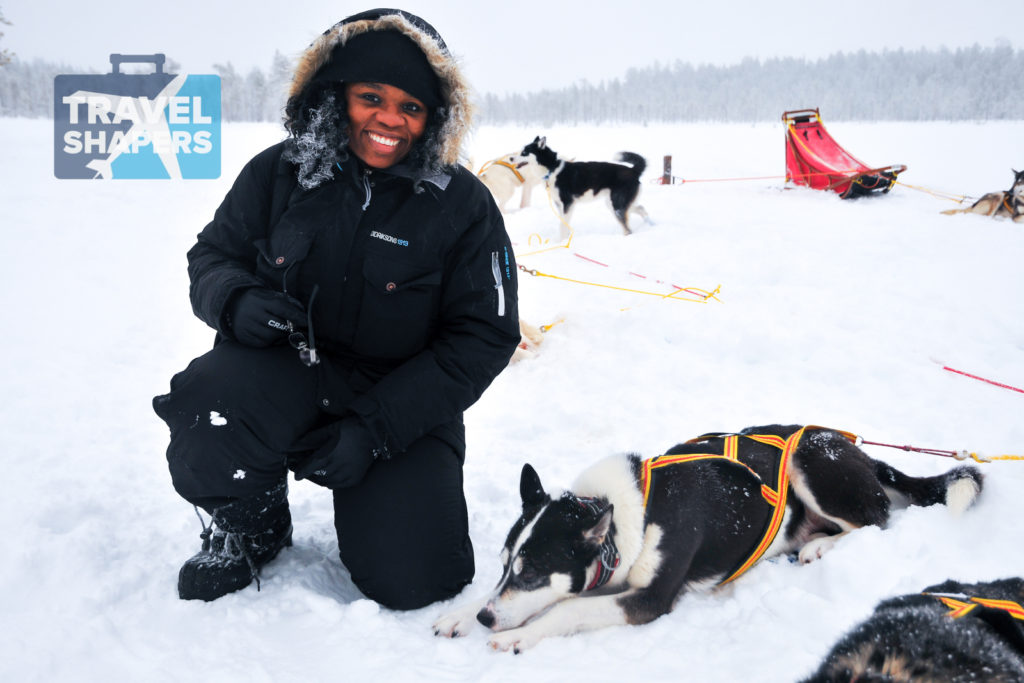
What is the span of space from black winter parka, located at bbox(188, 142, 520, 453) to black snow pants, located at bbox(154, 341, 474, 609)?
0.11 m

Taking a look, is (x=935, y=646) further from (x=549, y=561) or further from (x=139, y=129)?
(x=139, y=129)

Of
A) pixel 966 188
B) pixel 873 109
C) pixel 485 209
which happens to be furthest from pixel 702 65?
pixel 485 209

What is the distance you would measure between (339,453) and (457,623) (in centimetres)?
58

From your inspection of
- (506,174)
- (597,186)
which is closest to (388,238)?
(597,186)

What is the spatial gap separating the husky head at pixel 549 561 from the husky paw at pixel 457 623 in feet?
0.24

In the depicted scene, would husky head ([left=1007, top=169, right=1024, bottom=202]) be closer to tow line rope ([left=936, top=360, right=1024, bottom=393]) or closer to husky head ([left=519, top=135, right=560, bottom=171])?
tow line rope ([left=936, top=360, right=1024, bottom=393])

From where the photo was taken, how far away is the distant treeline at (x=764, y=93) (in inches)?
1411

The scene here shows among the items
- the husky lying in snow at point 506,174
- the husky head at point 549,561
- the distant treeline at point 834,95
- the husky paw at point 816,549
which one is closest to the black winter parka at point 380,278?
the husky head at point 549,561

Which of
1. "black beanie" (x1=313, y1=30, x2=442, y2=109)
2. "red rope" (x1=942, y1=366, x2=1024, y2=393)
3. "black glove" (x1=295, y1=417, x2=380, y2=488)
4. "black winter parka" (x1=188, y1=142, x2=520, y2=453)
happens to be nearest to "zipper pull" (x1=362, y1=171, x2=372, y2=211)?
"black winter parka" (x1=188, y1=142, x2=520, y2=453)

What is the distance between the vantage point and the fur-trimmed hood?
1.86m

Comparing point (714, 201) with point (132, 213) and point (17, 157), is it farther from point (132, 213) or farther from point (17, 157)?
point (17, 157)

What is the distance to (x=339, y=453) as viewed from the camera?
5.74 feet

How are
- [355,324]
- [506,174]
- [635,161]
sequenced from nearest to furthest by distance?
1. [355,324]
2. [635,161]
3. [506,174]

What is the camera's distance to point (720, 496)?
6.03ft
